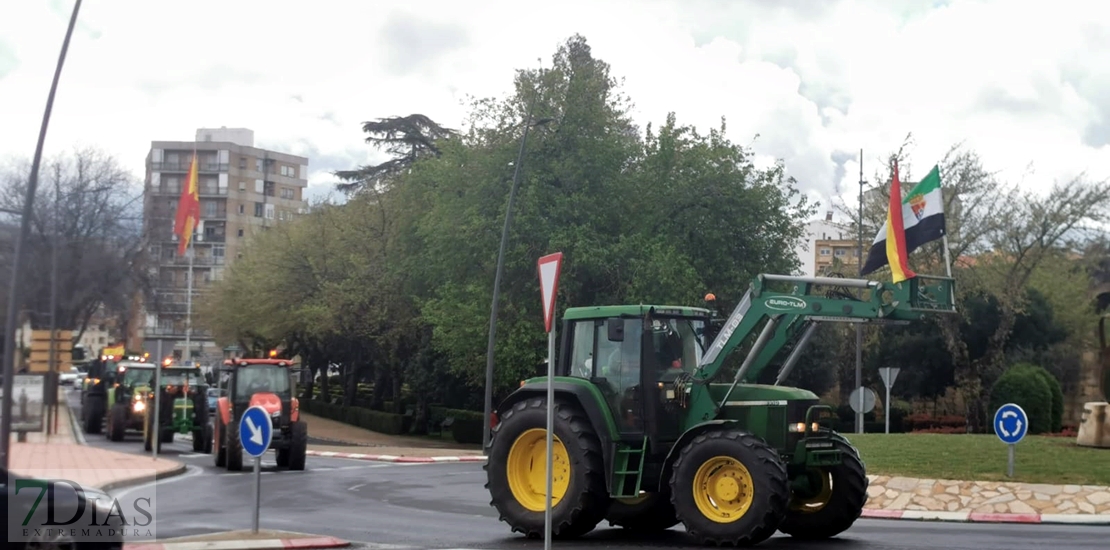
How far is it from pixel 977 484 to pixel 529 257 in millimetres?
24042

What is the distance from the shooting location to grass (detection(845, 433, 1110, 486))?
60.7ft

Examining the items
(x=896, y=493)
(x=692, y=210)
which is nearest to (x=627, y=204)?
(x=692, y=210)

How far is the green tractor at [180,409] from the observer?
3253 cm

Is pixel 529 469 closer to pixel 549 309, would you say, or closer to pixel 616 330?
pixel 616 330

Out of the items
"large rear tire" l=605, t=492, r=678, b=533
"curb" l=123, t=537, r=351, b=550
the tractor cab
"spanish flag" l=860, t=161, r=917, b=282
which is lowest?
"curb" l=123, t=537, r=351, b=550

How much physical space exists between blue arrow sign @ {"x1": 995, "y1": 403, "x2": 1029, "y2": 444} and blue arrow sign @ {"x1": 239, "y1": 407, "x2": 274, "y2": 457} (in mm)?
10870

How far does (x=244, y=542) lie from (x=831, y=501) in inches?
258

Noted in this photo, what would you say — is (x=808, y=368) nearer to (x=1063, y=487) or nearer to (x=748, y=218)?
(x=748, y=218)

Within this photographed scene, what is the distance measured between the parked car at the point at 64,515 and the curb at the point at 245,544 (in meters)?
3.14

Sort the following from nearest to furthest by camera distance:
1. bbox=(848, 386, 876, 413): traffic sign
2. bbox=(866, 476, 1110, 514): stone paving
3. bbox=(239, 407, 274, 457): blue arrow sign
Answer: bbox=(239, 407, 274, 457): blue arrow sign
bbox=(866, 476, 1110, 514): stone paving
bbox=(848, 386, 876, 413): traffic sign

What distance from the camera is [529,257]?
41.0 meters

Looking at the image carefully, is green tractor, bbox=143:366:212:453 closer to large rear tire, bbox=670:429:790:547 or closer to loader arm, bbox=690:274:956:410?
loader arm, bbox=690:274:956:410

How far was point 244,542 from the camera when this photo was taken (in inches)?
526

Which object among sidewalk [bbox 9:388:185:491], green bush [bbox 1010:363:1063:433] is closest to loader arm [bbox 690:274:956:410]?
sidewalk [bbox 9:388:185:491]
